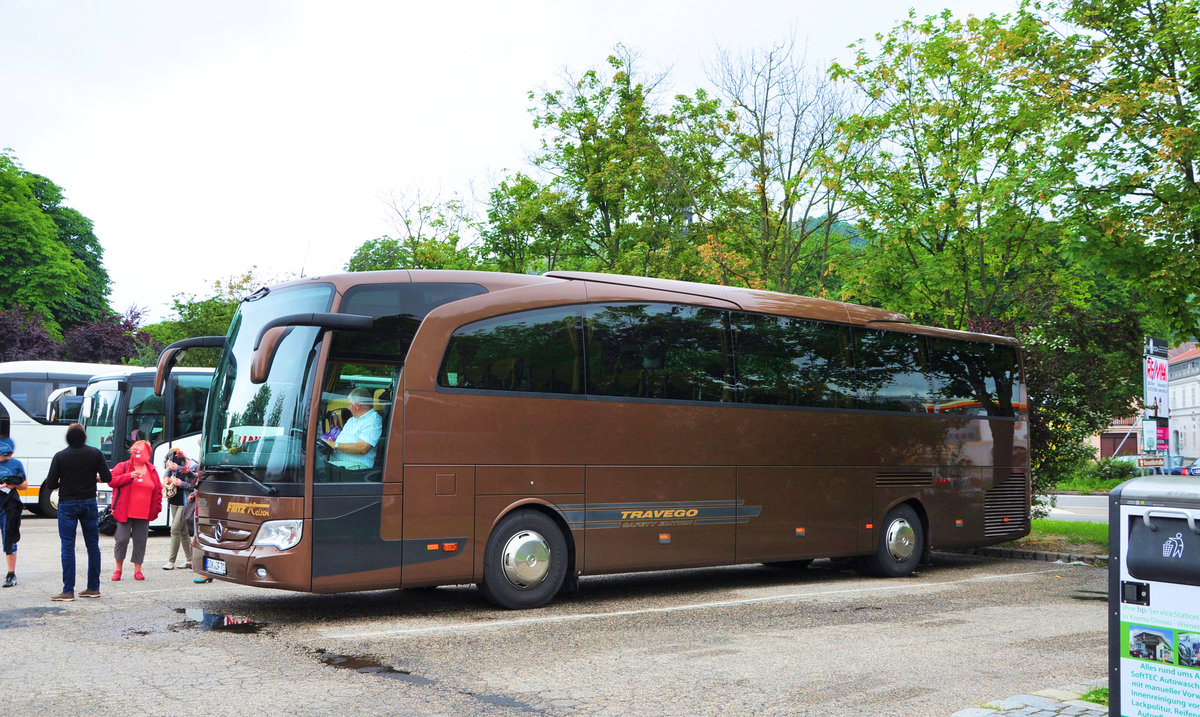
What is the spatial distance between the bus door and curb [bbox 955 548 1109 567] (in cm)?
1062

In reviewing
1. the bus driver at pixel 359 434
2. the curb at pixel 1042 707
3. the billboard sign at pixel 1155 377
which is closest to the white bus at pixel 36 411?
the bus driver at pixel 359 434

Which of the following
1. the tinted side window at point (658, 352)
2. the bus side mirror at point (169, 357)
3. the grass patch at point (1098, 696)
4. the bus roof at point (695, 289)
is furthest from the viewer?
the tinted side window at point (658, 352)

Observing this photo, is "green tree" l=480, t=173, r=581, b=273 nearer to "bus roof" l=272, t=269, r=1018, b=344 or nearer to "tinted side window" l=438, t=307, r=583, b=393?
"bus roof" l=272, t=269, r=1018, b=344

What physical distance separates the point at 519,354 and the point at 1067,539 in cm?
1280

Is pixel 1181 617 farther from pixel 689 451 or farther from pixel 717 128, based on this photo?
pixel 717 128

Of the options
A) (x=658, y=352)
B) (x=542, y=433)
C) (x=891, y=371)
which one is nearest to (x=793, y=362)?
(x=891, y=371)

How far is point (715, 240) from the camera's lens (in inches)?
955

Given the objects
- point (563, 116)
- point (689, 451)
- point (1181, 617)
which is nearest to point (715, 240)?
point (563, 116)

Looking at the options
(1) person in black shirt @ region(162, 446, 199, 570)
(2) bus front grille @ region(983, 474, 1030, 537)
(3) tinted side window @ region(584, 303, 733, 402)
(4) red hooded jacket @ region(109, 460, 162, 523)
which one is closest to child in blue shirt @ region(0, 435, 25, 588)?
(4) red hooded jacket @ region(109, 460, 162, 523)

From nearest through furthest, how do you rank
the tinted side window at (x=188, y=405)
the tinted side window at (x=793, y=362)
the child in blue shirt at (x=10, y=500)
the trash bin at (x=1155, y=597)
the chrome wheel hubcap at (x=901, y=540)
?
the trash bin at (x=1155, y=597) < the child in blue shirt at (x=10, y=500) < the tinted side window at (x=793, y=362) < the chrome wheel hubcap at (x=901, y=540) < the tinted side window at (x=188, y=405)

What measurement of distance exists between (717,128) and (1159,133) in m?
11.2

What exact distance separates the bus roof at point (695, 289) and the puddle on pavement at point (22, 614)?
3956mm

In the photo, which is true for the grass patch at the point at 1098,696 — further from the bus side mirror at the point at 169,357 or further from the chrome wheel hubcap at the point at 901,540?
the bus side mirror at the point at 169,357

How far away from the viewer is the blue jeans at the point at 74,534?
1151cm
